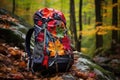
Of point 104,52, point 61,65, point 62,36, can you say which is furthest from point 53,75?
point 104,52

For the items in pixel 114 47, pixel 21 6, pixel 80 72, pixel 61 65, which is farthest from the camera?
pixel 21 6

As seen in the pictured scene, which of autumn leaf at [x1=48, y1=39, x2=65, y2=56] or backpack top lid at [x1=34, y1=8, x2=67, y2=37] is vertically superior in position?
backpack top lid at [x1=34, y1=8, x2=67, y2=37]

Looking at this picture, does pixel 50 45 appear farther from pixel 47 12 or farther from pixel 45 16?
pixel 47 12

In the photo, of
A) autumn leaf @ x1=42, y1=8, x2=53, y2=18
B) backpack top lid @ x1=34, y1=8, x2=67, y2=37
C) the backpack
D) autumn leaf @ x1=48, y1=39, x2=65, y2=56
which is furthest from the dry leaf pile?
autumn leaf @ x1=42, y1=8, x2=53, y2=18

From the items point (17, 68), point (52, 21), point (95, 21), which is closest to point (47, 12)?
point (52, 21)

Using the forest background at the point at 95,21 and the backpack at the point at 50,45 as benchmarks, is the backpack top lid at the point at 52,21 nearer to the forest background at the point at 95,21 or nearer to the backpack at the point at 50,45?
the backpack at the point at 50,45

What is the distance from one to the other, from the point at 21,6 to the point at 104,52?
347 inches

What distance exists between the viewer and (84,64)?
5422 mm

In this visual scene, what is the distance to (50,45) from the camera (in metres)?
4.34

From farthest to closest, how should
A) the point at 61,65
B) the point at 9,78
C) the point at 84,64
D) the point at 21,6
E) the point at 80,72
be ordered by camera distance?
1. the point at 21,6
2. the point at 84,64
3. the point at 80,72
4. the point at 61,65
5. the point at 9,78

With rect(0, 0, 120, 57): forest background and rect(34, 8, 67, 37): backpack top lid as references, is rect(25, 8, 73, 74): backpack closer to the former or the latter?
rect(34, 8, 67, 37): backpack top lid

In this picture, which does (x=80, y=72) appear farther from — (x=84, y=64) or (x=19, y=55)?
(x=19, y=55)

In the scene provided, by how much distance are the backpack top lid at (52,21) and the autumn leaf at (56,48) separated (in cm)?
15

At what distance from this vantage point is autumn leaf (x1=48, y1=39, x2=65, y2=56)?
4.32m
